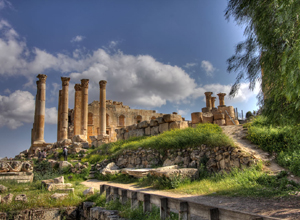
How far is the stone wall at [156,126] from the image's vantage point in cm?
1812

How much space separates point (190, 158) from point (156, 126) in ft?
24.1

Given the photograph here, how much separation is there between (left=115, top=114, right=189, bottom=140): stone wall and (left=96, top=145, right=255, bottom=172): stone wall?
3.07m

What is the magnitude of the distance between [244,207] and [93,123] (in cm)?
3488

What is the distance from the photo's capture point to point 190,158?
41.3 feet

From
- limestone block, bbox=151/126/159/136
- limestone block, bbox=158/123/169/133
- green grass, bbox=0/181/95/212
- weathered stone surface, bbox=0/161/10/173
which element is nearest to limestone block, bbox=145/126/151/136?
limestone block, bbox=151/126/159/136

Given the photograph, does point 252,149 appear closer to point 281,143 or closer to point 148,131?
point 281,143

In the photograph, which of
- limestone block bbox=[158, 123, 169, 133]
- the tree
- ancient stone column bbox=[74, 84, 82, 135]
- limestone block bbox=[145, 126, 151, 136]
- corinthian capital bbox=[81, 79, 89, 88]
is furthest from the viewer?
ancient stone column bbox=[74, 84, 82, 135]

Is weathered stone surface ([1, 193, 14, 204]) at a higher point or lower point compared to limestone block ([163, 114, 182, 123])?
lower

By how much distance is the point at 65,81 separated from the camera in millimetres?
30422

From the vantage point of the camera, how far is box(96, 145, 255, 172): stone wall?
10.4 meters

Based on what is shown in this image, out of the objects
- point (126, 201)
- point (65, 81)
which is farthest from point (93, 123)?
point (126, 201)

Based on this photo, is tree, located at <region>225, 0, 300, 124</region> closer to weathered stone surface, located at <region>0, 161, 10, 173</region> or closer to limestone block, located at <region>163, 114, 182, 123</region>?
limestone block, located at <region>163, 114, 182, 123</region>

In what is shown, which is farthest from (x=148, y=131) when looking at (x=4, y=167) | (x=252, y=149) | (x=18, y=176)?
(x=4, y=167)

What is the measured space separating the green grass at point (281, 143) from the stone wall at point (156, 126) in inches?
218
